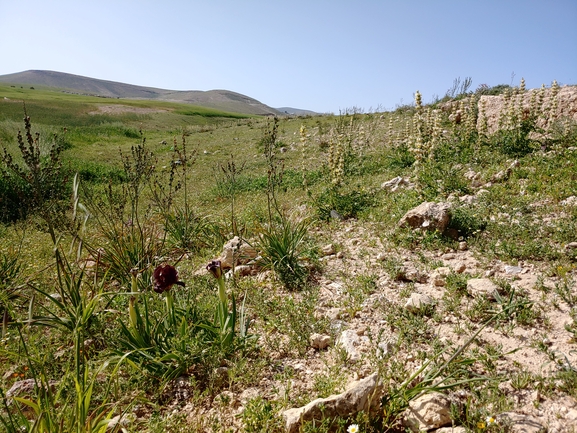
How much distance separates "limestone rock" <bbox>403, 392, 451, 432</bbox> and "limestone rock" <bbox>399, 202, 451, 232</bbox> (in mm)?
2866

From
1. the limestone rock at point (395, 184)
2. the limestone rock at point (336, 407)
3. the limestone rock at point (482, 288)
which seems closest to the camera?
the limestone rock at point (336, 407)

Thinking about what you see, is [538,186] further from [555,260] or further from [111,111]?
[111,111]

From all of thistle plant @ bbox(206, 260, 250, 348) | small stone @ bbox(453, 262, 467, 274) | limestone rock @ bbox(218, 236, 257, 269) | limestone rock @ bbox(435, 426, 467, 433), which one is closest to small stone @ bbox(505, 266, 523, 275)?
small stone @ bbox(453, 262, 467, 274)

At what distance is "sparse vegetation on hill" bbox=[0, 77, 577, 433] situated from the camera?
7.43 feet

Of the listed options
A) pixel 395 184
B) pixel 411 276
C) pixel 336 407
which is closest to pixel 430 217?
pixel 411 276

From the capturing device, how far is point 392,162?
9078 millimetres

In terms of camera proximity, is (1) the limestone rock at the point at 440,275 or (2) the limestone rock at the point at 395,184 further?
(2) the limestone rock at the point at 395,184

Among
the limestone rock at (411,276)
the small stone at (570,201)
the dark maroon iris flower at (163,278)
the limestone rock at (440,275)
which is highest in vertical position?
the small stone at (570,201)

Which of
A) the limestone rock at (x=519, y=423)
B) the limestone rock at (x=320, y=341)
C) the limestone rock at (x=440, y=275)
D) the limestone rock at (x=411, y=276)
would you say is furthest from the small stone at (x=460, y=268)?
the limestone rock at (x=519, y=423)

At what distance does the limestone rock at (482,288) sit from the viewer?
3315 millimetres

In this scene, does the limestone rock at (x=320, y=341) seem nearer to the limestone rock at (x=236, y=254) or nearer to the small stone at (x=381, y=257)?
the small stone at (x=381, y=257)

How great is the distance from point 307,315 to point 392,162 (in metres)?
6.54

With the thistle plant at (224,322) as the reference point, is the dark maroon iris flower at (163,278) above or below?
above

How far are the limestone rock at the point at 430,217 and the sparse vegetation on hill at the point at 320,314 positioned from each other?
0.02 m
